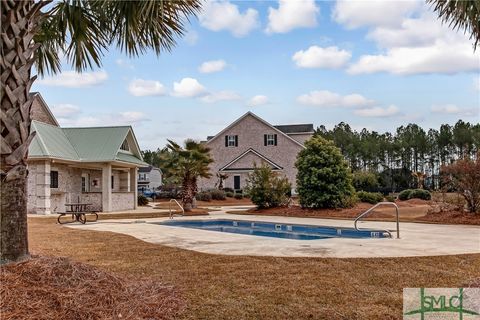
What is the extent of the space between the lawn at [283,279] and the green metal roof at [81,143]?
15.5 metres

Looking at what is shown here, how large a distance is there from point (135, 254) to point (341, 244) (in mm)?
4851

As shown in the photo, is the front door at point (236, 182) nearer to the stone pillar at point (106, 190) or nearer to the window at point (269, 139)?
the window at point (269, 139)

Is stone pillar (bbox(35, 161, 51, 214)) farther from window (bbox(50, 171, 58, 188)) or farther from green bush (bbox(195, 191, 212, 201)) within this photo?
green bush (bbox(195, 191, 212, 201))

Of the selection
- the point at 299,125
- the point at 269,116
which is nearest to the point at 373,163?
the point at 299,125

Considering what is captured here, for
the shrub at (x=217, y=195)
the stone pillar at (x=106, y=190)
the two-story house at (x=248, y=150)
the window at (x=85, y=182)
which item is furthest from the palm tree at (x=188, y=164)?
the two-story house at (x=248, y=150)

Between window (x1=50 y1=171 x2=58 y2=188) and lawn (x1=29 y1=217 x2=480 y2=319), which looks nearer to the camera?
lawn (x1=29 y1=217 x2=480 y2=319)

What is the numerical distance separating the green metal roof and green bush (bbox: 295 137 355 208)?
1154 cm

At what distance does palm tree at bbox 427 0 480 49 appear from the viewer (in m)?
5.44

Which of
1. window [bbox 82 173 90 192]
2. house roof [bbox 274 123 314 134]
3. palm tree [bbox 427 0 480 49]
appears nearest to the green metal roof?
window [bbox 82 173 90 192]

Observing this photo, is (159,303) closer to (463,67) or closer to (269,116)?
(463,67)

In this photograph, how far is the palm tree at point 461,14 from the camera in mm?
5438

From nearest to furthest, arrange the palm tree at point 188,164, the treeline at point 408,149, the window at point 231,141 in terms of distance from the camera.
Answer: the palm tree at point 188,164
the window at point 231,141
the treeline at point 408,149

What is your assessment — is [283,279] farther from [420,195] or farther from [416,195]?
[416,195]

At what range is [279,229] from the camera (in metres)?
16.9
